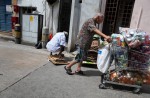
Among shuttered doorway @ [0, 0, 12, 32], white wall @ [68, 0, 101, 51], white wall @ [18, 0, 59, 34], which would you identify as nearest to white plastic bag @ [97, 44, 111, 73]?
white wall @ [68, 0, 101, 51]

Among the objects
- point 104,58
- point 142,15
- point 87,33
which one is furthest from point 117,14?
point 104,58

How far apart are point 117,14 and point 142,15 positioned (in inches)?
46.2

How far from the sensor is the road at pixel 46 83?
3.92 meters

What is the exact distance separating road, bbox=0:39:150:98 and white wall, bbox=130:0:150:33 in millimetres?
2722

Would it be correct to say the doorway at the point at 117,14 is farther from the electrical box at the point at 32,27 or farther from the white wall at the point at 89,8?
the electrical box at the point at 32,27

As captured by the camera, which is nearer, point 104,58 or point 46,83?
point 104,58

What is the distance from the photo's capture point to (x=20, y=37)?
886cm

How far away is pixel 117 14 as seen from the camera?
309 inches

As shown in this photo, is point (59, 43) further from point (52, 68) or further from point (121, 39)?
point (121, 39)

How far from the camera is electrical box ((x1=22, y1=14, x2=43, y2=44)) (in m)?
8.33

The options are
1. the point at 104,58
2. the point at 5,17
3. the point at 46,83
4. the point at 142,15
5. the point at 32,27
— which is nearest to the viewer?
the point at 104,58

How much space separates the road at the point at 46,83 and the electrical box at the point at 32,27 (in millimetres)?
2635

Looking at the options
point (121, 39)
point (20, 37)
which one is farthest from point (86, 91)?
point (20, 37)

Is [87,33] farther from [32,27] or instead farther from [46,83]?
[32,27]
